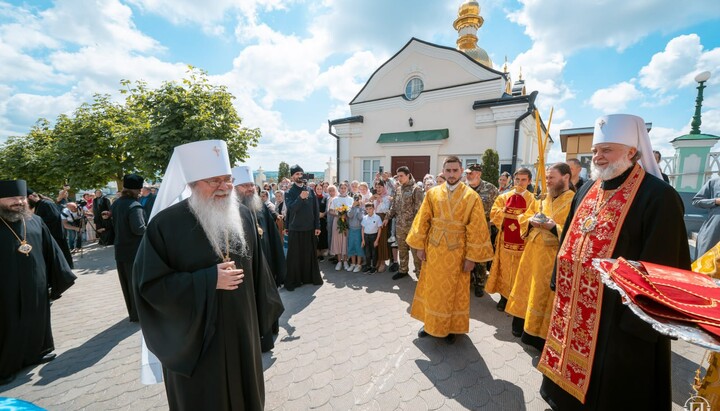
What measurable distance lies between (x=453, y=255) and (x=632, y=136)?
6.74 ft

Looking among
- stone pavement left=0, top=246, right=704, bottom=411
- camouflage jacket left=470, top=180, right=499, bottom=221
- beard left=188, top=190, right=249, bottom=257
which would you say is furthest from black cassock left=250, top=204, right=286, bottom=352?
camouflage jacket left=470, top=180, right=499, bottom=221

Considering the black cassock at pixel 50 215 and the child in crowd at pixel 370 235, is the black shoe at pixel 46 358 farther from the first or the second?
the child in crowd at pixel 370 235

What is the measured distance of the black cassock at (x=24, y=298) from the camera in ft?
10.4

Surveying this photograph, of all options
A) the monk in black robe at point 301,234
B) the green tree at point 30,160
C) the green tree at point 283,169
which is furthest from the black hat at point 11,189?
the green tree at point 283,169

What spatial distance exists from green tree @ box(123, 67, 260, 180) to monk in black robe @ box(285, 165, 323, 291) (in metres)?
4.62

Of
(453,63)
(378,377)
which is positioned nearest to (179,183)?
(378,377)

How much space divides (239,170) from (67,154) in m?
15.5

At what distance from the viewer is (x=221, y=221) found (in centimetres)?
211

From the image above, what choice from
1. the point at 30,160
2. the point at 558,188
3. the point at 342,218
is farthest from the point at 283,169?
the point at 558,188

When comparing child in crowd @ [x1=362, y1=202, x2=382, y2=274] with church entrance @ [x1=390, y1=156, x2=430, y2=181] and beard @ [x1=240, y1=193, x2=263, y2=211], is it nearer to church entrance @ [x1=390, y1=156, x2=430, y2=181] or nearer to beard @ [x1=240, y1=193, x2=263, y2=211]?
beard @ [x1=240, y1=193, x2=263, y2=211]

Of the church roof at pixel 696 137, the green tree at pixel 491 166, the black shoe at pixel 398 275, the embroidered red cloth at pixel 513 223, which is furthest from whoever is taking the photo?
the green tree at pixel 491 166

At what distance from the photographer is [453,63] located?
46.8 ft

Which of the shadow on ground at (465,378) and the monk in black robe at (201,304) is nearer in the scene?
the monk in black robe at (201,304)

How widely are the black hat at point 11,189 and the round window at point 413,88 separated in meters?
15.4
